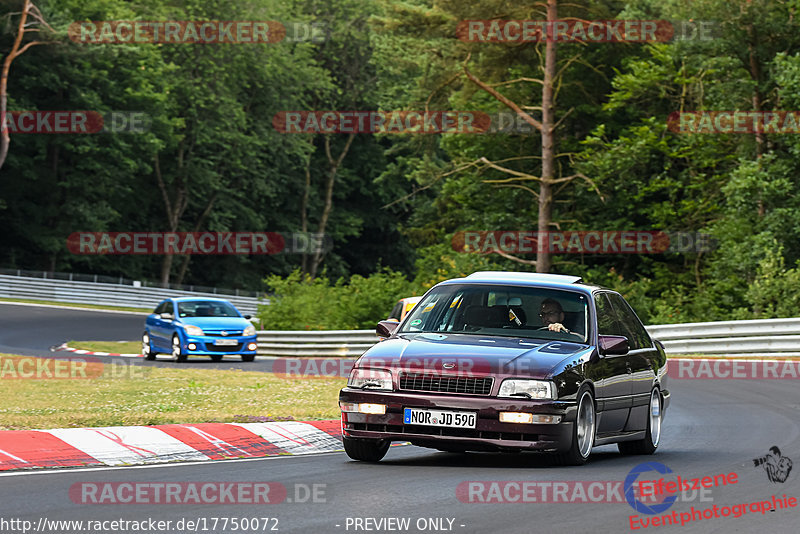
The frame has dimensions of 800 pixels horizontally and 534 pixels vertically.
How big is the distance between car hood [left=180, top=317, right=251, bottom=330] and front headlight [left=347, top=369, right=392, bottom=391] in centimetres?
2077

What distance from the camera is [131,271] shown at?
236ft

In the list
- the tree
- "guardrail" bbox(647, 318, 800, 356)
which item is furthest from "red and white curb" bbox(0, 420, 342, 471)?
the tree

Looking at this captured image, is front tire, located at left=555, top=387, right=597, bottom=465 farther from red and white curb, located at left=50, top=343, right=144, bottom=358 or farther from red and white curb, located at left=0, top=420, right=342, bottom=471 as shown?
red and white curb, located at left=50, top=343, right=144, bottom=358

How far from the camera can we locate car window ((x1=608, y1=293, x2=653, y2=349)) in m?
12.2

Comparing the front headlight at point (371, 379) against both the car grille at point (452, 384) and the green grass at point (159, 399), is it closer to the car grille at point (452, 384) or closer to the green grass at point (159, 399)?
the car grille at point (452, 384)

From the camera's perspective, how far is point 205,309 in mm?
32156

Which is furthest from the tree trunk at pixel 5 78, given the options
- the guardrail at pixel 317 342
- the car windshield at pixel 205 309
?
the car windshield at pixel 205 309

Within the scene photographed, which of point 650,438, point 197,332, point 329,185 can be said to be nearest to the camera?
point 650,438

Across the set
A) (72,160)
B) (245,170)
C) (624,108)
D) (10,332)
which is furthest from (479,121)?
(245,170)

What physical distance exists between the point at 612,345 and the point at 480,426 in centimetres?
177

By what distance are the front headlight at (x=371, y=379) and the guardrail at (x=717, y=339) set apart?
17.6 metres

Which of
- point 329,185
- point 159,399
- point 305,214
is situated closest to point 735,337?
point 159,399

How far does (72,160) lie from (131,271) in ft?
25.3

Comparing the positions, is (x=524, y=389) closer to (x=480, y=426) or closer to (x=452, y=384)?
(x=480, y=426)
